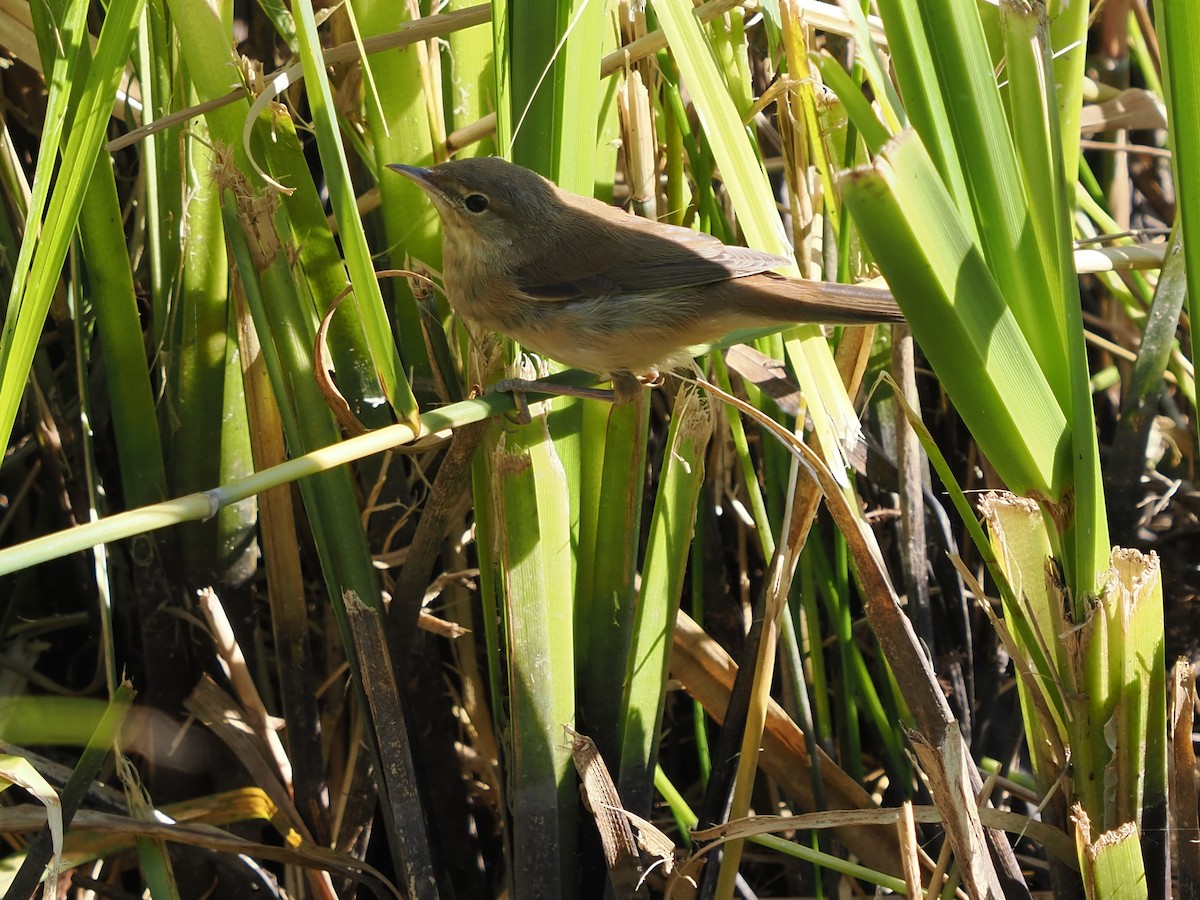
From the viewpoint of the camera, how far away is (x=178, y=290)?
214 centimetres

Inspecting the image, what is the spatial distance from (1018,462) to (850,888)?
1.26 metres

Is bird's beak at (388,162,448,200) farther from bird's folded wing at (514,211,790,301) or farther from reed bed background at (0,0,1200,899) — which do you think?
A: bird's folded wing at (514,211,790,301)

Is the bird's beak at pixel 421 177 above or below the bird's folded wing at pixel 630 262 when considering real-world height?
above

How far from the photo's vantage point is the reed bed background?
1.38m

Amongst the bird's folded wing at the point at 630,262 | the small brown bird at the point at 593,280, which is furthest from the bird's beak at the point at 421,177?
the bird's folded wing at the point at 630,262

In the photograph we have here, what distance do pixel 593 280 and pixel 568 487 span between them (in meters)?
0.56

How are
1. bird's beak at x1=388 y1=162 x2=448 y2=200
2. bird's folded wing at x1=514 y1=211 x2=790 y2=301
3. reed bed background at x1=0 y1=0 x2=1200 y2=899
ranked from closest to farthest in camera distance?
reed bed background at x1=0 y1=0 x2=1200 y2=899 < bird's beak at x1=388 y1=162 x2=448 y2=200 < bird's folded wing at x1=514 y1=211 x2=790 y2=301

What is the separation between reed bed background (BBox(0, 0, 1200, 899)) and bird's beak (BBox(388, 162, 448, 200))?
98mm

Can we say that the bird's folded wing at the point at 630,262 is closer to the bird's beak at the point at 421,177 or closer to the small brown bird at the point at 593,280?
the small brown bird at the point at 593,280

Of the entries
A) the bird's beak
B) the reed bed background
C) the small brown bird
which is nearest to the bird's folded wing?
the small brown bird

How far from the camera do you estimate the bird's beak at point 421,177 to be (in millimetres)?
1887

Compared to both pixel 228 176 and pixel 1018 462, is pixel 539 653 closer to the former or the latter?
pixel 1018 462

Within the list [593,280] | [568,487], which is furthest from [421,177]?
[568,487]

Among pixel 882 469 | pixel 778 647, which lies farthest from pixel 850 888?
pixel 882 469
